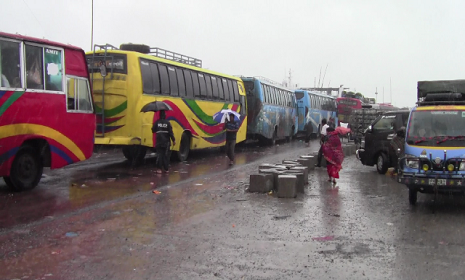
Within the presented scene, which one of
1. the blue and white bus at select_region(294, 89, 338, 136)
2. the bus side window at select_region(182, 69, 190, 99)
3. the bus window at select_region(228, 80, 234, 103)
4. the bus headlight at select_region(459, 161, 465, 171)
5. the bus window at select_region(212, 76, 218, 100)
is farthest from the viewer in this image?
the blue and white bus at select_region(294, 89, 338, 136)

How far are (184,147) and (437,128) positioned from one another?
9.79 m

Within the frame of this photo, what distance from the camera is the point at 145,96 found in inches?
564

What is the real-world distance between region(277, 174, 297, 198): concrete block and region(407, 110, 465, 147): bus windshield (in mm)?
2423

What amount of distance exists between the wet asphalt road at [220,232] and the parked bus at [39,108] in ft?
2.19

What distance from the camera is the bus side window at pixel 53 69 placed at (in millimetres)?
10227

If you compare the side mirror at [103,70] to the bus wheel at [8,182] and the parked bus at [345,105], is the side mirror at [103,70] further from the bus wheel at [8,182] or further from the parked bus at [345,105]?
the parked bus at [345,105]

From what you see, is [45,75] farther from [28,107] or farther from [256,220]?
[256,220]

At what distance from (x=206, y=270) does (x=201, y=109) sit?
1307 centimetres

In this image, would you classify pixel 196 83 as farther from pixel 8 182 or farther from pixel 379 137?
pixel 8 182

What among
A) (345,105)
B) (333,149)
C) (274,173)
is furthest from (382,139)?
(345,105)

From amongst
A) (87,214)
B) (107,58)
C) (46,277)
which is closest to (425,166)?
(87,214)

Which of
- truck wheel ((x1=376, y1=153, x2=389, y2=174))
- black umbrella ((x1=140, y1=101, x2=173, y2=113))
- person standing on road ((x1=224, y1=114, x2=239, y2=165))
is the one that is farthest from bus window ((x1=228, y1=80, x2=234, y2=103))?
truck wheel ((x1=376, y1=153, x2=389, y2=174))

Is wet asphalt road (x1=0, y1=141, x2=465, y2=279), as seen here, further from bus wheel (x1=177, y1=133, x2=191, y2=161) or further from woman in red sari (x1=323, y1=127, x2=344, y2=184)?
bus wheel (x1=177, y1=133, x2=191, y2=161)

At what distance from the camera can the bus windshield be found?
8984mm
